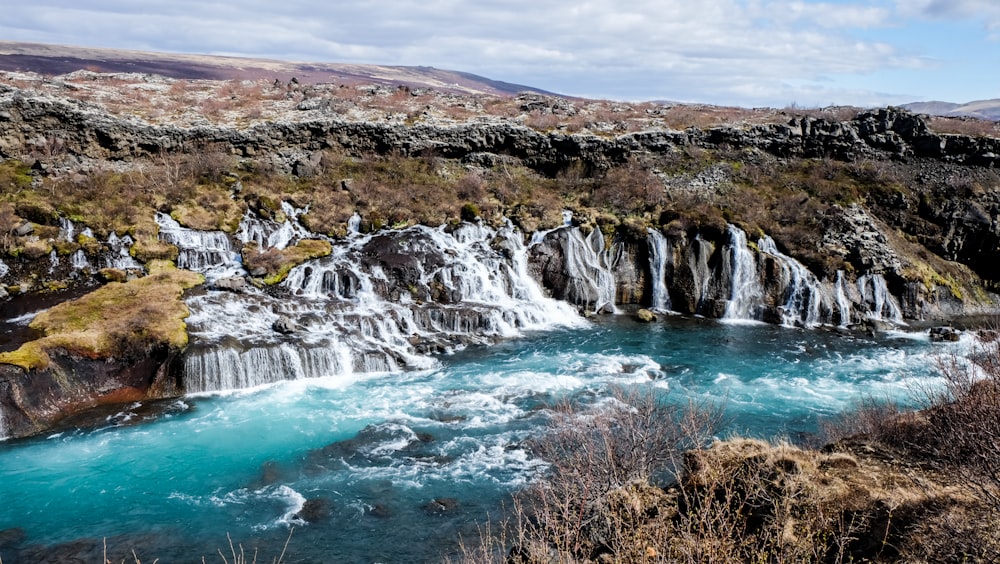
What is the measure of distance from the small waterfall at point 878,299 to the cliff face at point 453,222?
13 centimetres

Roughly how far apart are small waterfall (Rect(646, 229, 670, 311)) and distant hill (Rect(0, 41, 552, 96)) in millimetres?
73219

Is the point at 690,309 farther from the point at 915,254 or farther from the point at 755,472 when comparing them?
the point at 755,472

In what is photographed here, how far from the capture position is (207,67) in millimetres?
97500

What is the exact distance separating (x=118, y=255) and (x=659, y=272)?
32125 mm

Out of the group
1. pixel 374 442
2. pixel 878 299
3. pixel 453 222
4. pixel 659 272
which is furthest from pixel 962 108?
pixel 374 442

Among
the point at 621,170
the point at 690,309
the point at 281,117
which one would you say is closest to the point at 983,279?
the point at 690,309

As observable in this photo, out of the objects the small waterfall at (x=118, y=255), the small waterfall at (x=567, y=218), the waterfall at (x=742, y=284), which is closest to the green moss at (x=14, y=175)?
the small waterfall at (x=118, y=255)

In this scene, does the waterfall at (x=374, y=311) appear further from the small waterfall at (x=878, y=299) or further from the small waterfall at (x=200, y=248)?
the small waterfall at (x=878, y=299)

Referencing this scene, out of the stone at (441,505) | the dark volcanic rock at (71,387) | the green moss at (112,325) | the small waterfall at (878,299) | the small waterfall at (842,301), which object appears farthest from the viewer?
the small waterfall at (878,299)

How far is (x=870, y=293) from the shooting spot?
36750mm

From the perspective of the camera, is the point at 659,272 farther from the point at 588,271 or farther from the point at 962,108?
the point at 962,108

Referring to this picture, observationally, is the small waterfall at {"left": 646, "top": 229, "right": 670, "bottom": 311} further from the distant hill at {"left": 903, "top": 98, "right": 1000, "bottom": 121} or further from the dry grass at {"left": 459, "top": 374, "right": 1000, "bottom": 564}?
the distant hill at {"left": 903, "top": 98, "right": 1000, "bottom": 121}

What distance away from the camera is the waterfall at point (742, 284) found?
36844 mm

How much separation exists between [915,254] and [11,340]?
5111 cm
